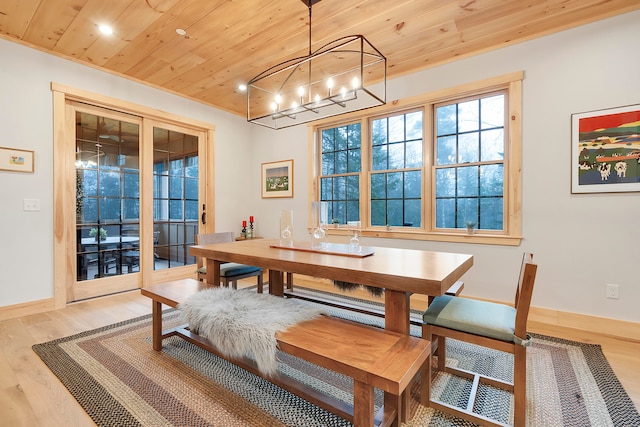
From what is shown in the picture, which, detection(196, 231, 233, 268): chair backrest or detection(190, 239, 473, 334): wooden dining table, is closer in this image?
detection(190, 239, 473, 334): wooden dining table

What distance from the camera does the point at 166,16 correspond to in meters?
2.41

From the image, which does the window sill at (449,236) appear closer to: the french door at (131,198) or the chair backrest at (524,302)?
the chair backrest at (524,302)

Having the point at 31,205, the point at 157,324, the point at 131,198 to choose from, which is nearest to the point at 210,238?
the point at 157,324

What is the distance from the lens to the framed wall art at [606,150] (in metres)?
2.30

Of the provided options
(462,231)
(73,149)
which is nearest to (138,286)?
(73,149)

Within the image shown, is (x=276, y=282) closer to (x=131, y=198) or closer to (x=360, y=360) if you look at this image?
(x=360, y=360)

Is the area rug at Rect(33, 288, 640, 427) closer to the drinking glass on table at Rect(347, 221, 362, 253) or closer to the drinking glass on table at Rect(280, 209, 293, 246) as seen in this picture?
the drinking glass on table at Rect(347, 221, 362, 253)

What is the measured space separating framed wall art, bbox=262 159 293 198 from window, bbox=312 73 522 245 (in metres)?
0.73

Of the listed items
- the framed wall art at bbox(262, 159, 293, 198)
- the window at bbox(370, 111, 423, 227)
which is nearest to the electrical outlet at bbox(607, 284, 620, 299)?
the window at bbox(370, 111, 423, 227)

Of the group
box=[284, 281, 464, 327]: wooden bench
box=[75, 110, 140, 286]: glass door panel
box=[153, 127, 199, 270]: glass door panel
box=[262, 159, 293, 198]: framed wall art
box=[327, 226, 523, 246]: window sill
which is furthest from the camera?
box=[262, 159, 293, 198]: framed wall art

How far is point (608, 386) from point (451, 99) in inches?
107

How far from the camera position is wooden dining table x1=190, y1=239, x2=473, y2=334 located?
1.37m

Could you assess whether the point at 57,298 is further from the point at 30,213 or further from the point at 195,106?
the point at 195,106

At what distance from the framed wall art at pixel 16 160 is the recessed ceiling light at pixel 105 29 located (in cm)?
139
